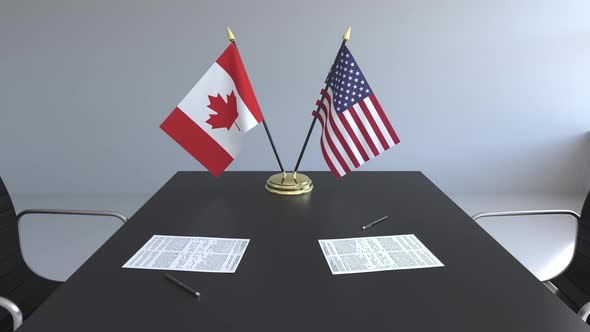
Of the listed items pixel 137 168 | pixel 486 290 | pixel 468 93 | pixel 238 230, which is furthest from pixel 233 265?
pixel 468 93

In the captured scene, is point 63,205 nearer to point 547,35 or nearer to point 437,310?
point 437,310

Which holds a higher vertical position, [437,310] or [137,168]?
[437,310]

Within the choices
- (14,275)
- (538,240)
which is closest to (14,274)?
(14,275)

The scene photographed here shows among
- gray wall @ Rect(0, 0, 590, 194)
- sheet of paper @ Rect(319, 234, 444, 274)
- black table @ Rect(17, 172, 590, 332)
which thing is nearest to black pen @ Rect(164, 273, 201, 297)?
black table @ Rect(17, 172, 590, 332)

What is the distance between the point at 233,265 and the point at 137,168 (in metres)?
2.74

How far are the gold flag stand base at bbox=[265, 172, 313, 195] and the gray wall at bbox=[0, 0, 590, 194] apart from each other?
5.91 feet

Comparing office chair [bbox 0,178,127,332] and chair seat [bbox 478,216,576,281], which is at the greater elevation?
office chair [bbox 0,178,127,332]

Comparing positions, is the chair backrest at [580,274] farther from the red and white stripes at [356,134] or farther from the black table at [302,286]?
the red and white stripes at [356,134]

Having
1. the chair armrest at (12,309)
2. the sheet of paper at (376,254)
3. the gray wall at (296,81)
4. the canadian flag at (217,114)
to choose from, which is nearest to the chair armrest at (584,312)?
the sheet of paper at (376,254)

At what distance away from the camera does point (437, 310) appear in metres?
0.93

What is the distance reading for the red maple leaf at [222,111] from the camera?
1529 mm

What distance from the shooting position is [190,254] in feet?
3.86

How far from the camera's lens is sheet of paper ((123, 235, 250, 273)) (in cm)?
112

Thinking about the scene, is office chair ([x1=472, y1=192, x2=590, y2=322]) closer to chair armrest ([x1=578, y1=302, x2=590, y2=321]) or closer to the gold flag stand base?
chair armrest ([x1=578, y1=302, x2=590, y2=321])
